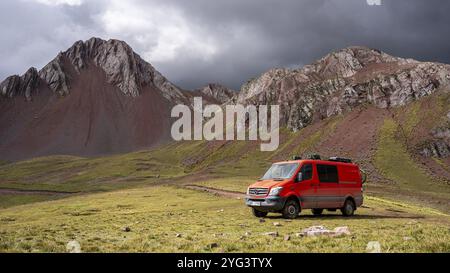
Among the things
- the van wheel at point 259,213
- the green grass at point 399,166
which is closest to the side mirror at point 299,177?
the van wheel at point 259,213

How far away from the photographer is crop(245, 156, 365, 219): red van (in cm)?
2608

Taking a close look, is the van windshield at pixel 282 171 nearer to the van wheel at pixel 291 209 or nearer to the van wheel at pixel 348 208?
the van wheel at pixel 291 209

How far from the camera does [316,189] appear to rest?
27.6m

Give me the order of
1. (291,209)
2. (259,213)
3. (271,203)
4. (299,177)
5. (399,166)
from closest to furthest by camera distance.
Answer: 1. (271,203)
2. (291,209)
3. (299,177)
4. (259,213)
5. (399,166)

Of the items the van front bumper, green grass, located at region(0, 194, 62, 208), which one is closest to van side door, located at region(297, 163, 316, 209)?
the van front bumper

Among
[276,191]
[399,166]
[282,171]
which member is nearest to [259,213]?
[276,191]

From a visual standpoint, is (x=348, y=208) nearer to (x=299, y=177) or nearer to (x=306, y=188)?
(x=306, y=188)

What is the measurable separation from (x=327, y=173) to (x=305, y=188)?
2.55m

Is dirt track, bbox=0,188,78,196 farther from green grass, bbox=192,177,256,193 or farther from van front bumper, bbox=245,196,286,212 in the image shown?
van front bumper, bbox=245,196,286,212

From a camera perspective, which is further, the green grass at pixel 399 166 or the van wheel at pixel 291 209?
the green grass at pixel 399 166

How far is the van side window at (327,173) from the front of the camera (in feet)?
92.4

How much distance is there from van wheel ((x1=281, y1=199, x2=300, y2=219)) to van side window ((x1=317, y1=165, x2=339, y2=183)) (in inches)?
108
